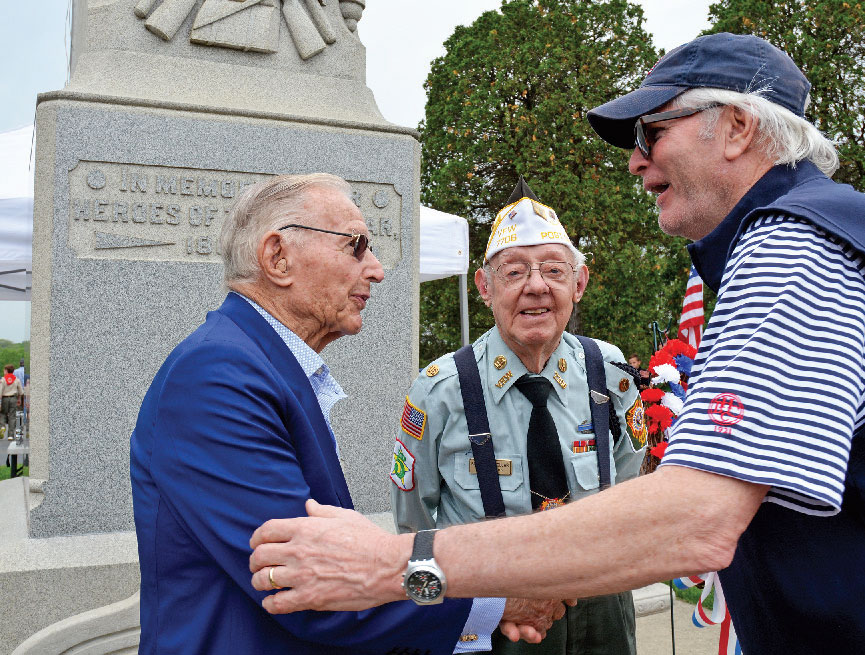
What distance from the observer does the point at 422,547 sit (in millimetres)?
1311

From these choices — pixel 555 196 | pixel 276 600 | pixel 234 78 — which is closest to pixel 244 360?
pixel 276 600

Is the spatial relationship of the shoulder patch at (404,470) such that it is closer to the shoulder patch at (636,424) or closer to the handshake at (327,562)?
the shoulder patch at (636,424)

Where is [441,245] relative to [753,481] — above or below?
above

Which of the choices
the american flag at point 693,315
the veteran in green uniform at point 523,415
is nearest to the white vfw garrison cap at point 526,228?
the veteran in green uniform at point 523,415

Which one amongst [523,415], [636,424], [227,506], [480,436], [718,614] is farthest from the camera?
[718,614]

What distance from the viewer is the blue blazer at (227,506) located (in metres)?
1.54

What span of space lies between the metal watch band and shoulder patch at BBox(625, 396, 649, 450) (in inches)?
73.0

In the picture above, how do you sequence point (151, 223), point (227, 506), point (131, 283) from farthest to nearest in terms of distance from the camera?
point (151, 223)
point (131, 283)
point (227, 506)

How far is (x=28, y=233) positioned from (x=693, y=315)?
4.95 m

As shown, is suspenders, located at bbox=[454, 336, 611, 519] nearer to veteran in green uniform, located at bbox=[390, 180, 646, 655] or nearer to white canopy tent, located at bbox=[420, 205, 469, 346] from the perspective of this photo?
veteran in green uniform, located at bbox=[390, 180, 646, 655]

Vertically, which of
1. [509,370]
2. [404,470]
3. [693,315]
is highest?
[693,315]

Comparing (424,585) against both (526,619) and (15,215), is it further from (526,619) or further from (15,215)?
(15,215)

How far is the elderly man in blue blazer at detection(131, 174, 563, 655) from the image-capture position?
1.54m

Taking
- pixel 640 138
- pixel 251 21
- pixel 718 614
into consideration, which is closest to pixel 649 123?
pixel 640 138
